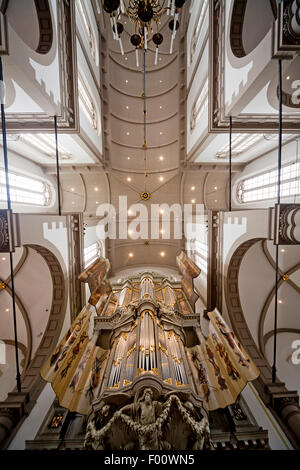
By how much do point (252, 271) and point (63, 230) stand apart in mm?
8329

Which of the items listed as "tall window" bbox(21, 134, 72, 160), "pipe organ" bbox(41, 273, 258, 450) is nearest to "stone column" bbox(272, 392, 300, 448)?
"pipe organ" bbox(41, 273, 258, 450)

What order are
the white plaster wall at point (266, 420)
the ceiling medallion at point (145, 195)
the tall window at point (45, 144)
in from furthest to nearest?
the ceiling medallion at point (145, 195), the tall window at point (45, 144), the white plaster wall at point (266, 420)

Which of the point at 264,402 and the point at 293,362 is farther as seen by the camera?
the point at 293,362

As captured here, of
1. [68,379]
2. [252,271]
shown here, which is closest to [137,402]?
[68,379]

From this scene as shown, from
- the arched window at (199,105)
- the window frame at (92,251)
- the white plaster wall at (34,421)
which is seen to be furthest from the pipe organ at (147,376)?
the arched window at (199,105)

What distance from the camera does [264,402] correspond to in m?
4.86

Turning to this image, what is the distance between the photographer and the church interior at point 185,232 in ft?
13.3

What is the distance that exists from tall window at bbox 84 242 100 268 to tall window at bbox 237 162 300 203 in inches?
386

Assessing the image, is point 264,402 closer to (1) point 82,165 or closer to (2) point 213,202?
(2) point 213,202

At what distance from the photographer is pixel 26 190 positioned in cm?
951

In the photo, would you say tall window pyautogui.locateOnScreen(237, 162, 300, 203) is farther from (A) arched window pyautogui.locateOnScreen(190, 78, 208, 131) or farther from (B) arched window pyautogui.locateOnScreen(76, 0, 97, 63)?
(B) arched window pyautogui.locateOnScreen(76, 0, 97, 63)

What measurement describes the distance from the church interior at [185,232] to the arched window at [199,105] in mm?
120

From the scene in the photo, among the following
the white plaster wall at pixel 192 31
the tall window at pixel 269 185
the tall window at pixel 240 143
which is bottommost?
the tall window at pixel 269 185

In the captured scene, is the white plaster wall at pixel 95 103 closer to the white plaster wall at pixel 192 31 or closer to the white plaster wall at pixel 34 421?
the white plaster wall at pixel 192 31
